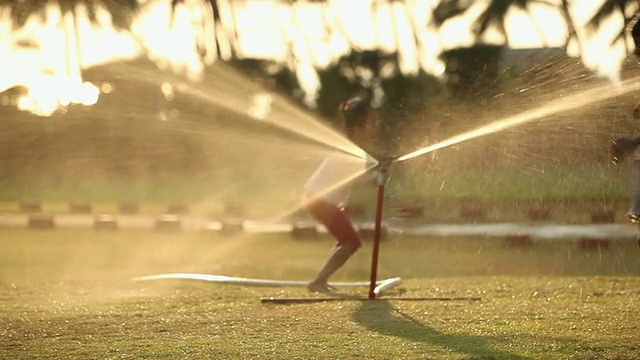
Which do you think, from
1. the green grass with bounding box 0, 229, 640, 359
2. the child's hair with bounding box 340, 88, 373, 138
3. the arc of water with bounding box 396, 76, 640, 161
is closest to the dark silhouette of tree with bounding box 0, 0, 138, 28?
the green grass with bounding box 0, 229, 640, 359

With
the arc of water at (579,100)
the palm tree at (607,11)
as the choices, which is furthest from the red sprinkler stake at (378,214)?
the palm tree at (607,11)

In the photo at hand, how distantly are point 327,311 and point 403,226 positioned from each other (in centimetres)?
1145

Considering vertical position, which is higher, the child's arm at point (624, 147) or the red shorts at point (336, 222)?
the child's arm at point (624, 147)

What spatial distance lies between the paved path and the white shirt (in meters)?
6.78

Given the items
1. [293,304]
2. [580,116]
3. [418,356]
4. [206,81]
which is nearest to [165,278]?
[293,304]

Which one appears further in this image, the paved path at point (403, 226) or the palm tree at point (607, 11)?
the palm tree at point (607, 11)

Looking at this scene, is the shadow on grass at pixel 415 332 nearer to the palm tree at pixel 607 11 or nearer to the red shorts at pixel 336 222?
the red shorts at pixel 336 222

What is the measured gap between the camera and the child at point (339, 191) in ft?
33.3

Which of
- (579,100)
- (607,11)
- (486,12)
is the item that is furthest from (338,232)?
(486,12)

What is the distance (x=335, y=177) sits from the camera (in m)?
10.3

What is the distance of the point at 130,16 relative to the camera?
129ft

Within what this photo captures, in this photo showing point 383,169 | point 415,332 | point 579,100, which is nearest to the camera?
point 415,332

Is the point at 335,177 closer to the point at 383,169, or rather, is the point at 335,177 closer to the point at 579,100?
the point at 383,169

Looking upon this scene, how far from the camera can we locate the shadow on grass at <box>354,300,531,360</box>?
692 centimetres
